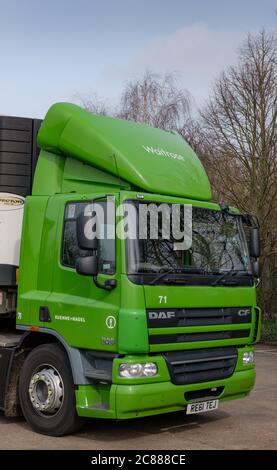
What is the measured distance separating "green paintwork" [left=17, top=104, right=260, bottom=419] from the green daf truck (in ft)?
0.05

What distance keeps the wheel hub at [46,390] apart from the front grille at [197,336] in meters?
1.22

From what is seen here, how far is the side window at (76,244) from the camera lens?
248 inches

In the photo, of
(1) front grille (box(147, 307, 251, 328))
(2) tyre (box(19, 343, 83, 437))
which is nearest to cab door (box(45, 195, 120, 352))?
(2) tyre (box(19, 343, 83, 437))

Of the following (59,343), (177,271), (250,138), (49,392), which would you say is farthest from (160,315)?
(250,138)

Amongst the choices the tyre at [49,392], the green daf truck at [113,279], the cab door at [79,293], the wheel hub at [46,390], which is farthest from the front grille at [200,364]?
the wheel hub at [46,390]

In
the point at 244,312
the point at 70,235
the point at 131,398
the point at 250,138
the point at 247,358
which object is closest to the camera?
the point at 131,398

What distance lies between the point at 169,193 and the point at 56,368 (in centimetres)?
232

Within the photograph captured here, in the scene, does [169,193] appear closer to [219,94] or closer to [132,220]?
[132,220]

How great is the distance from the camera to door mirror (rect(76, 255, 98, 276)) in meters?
6.22

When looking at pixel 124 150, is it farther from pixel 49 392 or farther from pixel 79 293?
pixel 49 392

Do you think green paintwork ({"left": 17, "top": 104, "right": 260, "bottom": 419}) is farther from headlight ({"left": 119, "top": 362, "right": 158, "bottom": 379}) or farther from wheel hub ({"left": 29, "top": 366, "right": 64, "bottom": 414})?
wheel hub ({"left": 29, "top": 366, "right": 64, "bottom": 414})

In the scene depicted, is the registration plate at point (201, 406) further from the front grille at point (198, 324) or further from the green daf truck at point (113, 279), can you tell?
the front grille at point (198, 324)

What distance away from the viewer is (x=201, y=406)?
680cm

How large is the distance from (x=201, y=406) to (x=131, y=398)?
115cm
